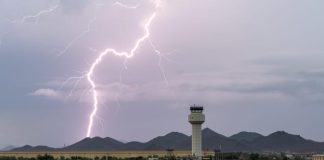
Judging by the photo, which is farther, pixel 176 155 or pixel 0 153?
pixel 0 153

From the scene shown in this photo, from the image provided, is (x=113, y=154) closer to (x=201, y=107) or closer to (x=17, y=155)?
(x=17, y=155)

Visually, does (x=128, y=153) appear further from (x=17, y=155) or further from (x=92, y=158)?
(x=17, y=155)

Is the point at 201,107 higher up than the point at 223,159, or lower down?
higher up

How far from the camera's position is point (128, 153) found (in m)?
185

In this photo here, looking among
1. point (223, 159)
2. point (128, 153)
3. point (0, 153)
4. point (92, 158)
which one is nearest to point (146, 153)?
point (128, 153)

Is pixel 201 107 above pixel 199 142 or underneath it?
above

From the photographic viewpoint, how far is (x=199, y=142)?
141000 mm

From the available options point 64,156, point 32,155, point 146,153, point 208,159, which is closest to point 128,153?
point 146,153

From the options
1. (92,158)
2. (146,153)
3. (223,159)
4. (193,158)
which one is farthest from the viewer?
(146,153)

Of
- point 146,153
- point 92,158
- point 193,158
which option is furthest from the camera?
point 146,153

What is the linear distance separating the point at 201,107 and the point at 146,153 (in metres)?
50.4

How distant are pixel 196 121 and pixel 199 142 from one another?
16.7ft

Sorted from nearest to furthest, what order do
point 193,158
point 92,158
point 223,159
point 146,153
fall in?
point 193,158 → point 223,159 → point 92,158 → point 146,153

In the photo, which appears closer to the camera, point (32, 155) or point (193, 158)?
point (193, 158)
